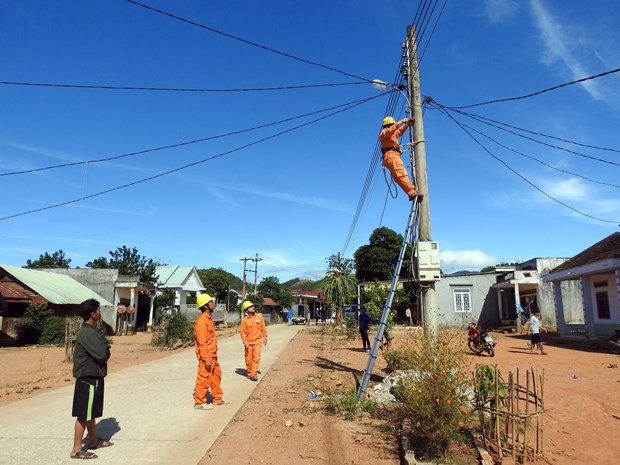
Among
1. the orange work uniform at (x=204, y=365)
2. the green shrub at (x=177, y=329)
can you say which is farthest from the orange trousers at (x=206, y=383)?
the green shrub at (x=177, y=329)

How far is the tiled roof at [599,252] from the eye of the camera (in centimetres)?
1577

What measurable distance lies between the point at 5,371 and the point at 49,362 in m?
1.94

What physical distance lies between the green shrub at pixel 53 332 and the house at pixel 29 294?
38.6 inches

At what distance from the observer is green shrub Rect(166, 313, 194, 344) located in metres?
17.8

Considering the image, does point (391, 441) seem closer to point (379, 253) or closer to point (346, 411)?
point (346, 411)

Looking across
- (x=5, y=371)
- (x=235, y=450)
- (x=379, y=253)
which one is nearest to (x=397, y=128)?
(x=235, y=450)

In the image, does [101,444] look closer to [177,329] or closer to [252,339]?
[252,339]

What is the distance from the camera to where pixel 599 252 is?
17.3 metres

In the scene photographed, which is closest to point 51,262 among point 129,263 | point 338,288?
point 129,263

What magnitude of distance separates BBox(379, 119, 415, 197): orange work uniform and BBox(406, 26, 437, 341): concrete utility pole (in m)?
0.40

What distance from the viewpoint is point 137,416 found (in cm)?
617

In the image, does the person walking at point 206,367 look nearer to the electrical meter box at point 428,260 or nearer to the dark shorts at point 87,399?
the dark shorts at point 87,399

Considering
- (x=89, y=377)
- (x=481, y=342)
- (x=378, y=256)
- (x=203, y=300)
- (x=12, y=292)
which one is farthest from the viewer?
(x=378, y=256)

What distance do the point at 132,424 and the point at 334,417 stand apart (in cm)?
278
